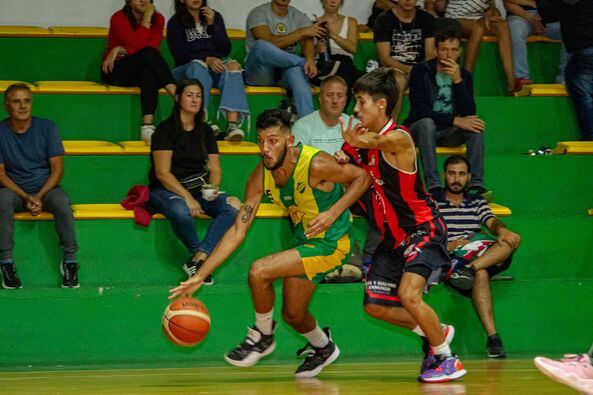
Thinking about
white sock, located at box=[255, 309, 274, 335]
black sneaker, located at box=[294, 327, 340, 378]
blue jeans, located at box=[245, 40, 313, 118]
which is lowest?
black sneaker, located at box=[294, 327, 340, 378]

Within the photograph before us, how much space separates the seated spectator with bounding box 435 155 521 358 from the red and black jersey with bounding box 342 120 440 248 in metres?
1.34

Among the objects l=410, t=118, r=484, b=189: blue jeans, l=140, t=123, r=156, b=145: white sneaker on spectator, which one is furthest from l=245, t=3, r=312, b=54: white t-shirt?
l=410, t=118, r=484, b=189: blue jeans

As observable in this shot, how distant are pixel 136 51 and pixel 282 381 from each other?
379 centimetres

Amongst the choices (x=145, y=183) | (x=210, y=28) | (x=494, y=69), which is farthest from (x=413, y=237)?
(x=494, y=69)

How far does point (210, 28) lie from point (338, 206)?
3.46 meters

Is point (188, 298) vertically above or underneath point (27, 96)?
underneath

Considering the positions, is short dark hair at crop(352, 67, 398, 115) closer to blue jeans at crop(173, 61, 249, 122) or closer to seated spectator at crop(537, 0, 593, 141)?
blue jeans at crop(173, 61, 249, 122)

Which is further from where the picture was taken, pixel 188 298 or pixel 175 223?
pixel 175 223

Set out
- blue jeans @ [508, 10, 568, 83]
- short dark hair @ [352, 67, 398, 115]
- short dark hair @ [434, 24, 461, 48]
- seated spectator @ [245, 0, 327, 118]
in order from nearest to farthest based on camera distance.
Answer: short dark hair @ [352, 67, 398, 115]
short dark hair @ [434, 24, 461, 48]
seated spectator @ [245, 0, 327, 118]
blue jeans @ [508, 10, 568, 83]

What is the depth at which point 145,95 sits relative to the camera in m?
8.63

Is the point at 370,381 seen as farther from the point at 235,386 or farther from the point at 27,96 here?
the point at 27,96

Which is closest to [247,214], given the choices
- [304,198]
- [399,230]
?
[304,198]

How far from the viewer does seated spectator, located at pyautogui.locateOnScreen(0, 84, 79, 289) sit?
740 cm

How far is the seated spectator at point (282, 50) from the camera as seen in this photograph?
8.84 metres
